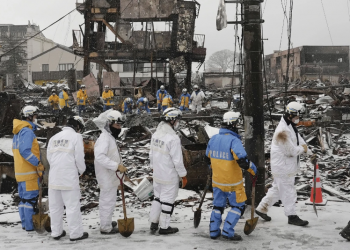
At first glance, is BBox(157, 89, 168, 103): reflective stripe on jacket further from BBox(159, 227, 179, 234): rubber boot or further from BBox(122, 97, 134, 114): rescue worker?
BBox(159, 227, 179, 234): rubber boot

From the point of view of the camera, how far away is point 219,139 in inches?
194

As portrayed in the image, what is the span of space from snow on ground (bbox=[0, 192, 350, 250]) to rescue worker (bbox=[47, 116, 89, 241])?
0.20m

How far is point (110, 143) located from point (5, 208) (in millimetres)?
3255

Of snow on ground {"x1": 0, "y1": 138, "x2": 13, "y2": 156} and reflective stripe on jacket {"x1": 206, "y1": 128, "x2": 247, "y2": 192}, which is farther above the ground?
reflective stripe on jacket {"x1": 206, "y1": 128, "x2": 247, "y2": 192}

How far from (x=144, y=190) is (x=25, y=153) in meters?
2.37

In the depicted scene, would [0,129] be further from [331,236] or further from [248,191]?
[331,236]

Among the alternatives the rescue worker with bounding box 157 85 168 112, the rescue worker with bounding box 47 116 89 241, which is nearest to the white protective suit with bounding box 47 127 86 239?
the rescue worker with bounding box 47 116 89 241

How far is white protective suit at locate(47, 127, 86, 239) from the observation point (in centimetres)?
493

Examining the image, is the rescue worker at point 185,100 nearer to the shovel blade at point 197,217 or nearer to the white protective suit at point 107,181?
the shovel blade at point 197,217

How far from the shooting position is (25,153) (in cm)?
538

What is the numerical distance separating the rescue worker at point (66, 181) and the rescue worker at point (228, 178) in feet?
5.89

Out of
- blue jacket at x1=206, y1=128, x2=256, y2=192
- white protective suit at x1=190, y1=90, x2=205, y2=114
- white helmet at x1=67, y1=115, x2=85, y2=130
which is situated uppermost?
white protective suit at x1=190, y1=90, x2=205, y2=114

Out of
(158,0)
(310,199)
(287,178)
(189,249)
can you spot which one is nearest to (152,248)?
(189,249)

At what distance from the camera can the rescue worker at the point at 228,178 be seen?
482cm
